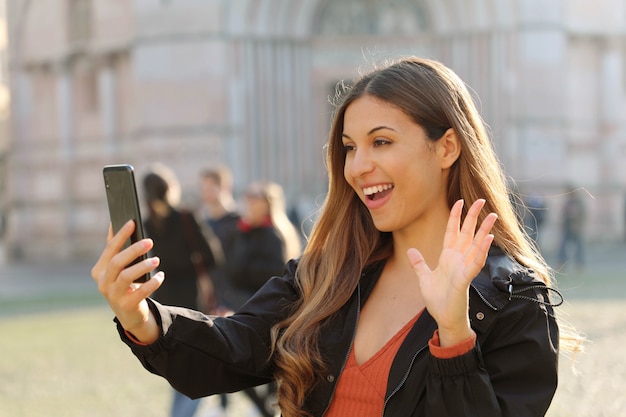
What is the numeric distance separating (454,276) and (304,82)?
2305cm

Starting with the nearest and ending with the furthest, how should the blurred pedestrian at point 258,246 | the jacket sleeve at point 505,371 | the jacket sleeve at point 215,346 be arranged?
1. the jacket sleeve at point 505,371
2. the jacket sleeve at point 215,346
3. the blurred pedestrian at point 258,246

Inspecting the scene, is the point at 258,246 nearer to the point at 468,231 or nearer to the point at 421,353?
the point at 421,353

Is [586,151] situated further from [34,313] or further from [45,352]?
[45,352]

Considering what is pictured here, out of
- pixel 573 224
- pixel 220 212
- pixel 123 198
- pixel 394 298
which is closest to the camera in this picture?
pixel 123 198

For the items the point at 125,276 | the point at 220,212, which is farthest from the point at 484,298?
the point at 220,212

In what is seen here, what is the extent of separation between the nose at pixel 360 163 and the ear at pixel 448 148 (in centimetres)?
20

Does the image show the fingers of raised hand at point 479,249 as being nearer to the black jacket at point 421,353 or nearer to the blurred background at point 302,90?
the black jacket at point 421,353

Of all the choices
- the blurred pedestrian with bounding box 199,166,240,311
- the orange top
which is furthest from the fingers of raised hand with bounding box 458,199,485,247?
the blurred pedestrian with bounding box 199,166,240,311

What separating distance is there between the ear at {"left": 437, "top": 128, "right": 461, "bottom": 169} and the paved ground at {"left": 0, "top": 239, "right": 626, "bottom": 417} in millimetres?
571

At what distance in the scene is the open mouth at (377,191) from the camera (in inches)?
104

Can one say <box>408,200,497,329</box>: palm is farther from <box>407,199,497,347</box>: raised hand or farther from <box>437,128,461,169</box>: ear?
<box>437,128,461,169</box>: ear

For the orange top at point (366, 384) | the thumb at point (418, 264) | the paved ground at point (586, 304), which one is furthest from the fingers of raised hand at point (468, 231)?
the paved ground at point (586, 304)

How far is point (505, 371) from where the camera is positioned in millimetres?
2287

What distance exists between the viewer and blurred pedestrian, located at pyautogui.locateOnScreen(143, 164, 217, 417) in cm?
656
